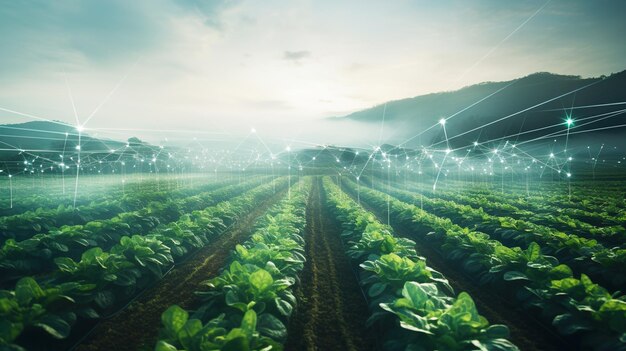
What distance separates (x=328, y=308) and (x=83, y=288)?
4.34 m

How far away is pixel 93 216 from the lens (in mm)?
13945

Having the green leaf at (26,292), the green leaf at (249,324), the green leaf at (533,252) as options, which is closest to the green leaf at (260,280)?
the green leaf at (249,324)

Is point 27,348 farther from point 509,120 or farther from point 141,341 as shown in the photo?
point 509,120

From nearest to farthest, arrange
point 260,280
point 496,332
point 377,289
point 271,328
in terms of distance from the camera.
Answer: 1. point 496,332
2. point 271,328
3. point 260,280
4. point 377,289

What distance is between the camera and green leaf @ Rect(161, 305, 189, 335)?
3.34 meters

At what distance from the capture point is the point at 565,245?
25.8 feet

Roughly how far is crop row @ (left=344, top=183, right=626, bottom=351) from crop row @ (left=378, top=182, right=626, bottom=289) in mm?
690

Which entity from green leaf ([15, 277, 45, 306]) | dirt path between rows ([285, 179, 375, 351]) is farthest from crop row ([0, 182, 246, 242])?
dirt path between rows ([285, 179, 375, 351])

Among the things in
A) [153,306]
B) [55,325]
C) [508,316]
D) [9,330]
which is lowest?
[153,306]

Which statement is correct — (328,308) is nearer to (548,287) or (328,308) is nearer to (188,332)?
(188,332)

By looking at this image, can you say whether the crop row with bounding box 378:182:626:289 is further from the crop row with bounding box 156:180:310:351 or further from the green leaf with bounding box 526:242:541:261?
the crop row with bounding box 156:180:310:351

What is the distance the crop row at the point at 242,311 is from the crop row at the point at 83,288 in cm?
155

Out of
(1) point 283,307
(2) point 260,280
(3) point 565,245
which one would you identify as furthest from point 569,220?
(2) point 260,280

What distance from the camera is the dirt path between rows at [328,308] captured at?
5266 mm
